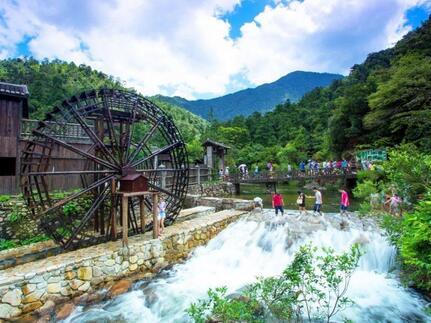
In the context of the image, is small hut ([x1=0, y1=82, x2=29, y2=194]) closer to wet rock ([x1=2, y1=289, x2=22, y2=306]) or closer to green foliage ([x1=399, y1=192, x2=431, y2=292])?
wet rock ([x1=2, y1=289, x2=22, y2=306])

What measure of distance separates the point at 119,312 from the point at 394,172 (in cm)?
817

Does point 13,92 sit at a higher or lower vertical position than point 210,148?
higher

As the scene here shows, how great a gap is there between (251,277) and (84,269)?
4.76 metres

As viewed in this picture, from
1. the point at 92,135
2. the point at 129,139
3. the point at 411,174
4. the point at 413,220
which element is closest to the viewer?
the point at 413,220

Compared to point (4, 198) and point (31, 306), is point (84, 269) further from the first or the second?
point (4, 198)

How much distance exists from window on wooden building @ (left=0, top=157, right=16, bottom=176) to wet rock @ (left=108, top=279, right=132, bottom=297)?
9.88 meters

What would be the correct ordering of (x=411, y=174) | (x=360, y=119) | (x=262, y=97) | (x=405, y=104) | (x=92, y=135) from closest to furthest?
1. (x=411, y=174)
2. (x=92, y=135)
3. (x=405, y=104)
4. (x=360, y=119)
5. (x=262, y=97)

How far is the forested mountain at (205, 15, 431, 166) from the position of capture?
2067 centimetres

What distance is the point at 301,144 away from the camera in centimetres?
4191

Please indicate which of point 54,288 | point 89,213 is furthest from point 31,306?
point 89,213

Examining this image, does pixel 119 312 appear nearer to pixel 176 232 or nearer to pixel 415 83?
pixel 176 232

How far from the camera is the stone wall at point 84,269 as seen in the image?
6445 mm

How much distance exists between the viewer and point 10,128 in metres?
13.5

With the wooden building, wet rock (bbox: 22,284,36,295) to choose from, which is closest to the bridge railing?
the wooden building
